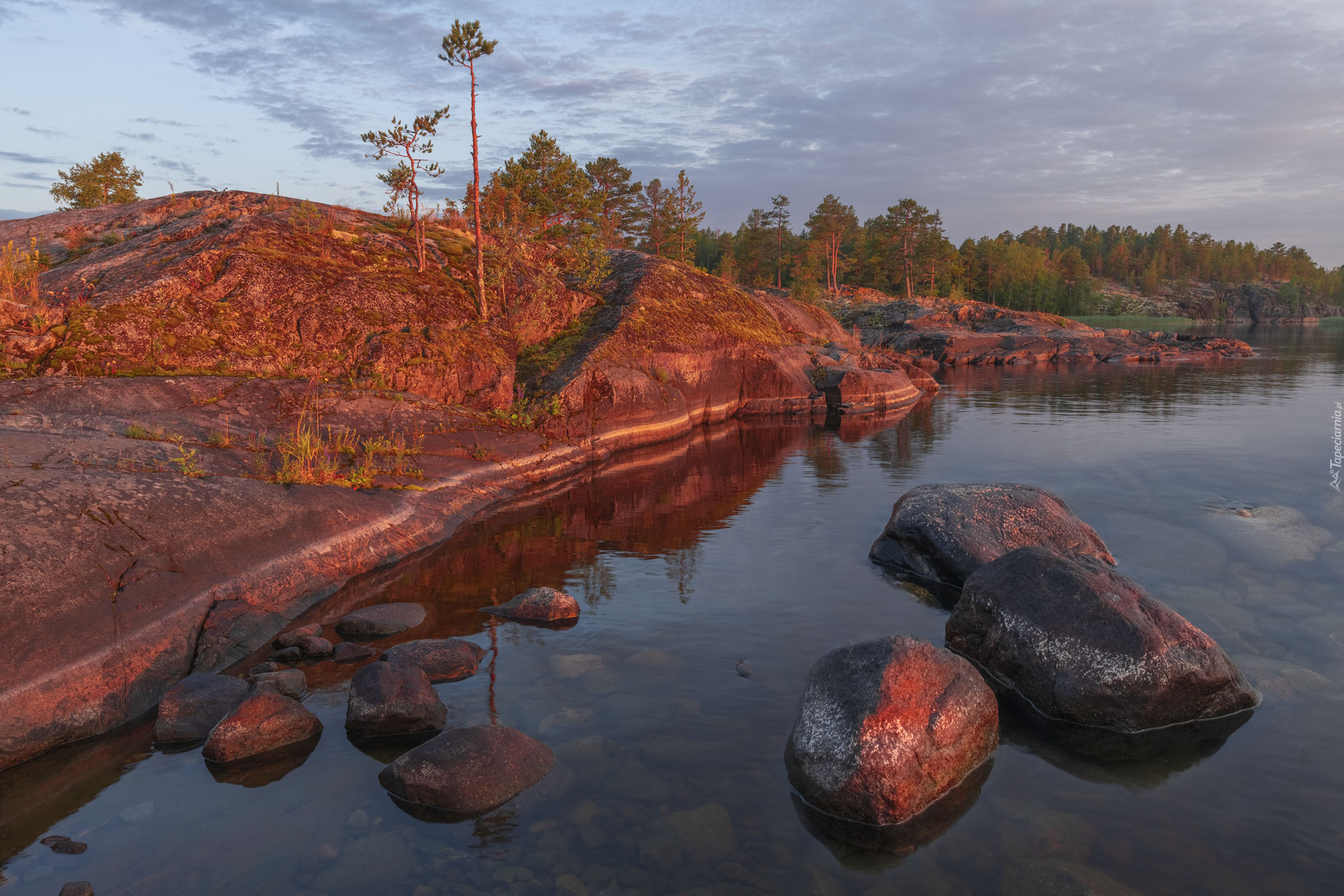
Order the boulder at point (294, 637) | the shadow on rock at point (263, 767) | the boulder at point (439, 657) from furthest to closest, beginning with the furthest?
the boulder at point (294, 637), the boulder at point (439, 657), the shadow on rock at point (263, 767)

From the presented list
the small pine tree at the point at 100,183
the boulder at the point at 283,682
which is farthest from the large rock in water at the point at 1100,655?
the small pine tree at the point at 100,183

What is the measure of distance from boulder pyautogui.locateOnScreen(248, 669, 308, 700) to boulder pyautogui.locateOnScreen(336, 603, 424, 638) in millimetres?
1633

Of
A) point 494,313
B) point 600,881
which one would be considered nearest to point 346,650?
point 600,881

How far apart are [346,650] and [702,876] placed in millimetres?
6734

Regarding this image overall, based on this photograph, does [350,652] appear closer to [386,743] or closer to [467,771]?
[386,743]

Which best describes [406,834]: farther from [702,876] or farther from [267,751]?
[702,876]

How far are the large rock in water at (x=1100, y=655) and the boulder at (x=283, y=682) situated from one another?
9.51 metres

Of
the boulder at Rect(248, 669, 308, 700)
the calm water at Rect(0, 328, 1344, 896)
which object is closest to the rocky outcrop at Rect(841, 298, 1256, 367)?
the calm water at Rect(0, 328, 1344, 896)

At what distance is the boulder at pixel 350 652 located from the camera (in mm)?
10656

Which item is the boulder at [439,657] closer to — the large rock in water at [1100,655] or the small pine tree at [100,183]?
the large rock in water at [1100,655]

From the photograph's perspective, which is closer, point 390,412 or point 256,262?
point 390,412

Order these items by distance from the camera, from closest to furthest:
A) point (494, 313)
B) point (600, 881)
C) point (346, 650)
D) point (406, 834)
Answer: point (600, 881), point (406, 834), point (346, 650), point (494, 313)

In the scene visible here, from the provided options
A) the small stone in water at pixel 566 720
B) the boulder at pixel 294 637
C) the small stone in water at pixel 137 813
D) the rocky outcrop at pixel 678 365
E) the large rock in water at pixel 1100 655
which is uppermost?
the rocky outcrop at pixel 678 365

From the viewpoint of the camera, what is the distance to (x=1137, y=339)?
82.5 metres
